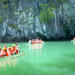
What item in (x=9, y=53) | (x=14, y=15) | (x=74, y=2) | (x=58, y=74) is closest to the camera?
(x=58, y=74)

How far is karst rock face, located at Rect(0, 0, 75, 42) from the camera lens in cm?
3316

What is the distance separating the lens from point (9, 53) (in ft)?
45.0

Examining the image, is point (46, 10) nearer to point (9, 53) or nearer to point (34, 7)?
point (34, 7)

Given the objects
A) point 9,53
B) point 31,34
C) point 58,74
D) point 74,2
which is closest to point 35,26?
point 31,34

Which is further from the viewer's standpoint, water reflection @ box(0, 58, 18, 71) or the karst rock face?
the karst rock face

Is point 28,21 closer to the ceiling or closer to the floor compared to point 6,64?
closer to the ceiling

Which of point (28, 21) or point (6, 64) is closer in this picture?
point (6, 64)

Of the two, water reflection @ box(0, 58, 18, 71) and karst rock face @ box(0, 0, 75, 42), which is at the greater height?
karst rock face @ box(0, 0, 75, 42)

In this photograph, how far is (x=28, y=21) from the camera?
33562mm

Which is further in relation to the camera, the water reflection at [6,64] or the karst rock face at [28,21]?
the karst rock face at [28,21]

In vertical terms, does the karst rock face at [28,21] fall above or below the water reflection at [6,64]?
above

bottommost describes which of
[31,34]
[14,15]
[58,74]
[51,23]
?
[58,74]

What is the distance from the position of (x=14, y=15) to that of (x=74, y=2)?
550 inches

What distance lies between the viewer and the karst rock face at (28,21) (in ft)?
109
